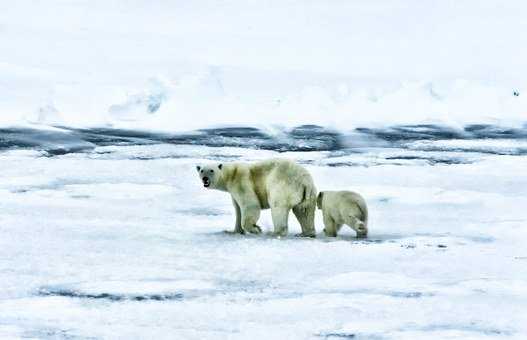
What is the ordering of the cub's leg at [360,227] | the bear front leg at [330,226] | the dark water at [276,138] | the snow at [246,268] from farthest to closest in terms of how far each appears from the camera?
the dark water at [276,138]
the bear front leg at [330,226]
the cub's leg at [360,227]
the snow at [246,268]

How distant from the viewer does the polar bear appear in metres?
7.19

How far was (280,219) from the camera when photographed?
7.19m

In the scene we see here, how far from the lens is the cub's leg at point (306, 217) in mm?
7340

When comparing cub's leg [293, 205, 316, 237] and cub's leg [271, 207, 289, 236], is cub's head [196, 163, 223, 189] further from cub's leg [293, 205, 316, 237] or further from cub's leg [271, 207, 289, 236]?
cub's leg [293, 205, 316, 237]

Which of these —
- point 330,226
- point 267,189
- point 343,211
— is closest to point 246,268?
point 267,189

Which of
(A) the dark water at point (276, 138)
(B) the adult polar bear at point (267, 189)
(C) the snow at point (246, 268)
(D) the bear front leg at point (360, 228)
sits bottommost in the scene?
(C) the snow at point (246, 268)

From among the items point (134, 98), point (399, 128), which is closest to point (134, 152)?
point (134, 98)

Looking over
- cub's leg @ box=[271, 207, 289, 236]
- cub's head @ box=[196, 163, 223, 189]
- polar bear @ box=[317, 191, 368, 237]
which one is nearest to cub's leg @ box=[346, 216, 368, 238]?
polar bear @ box=[317, 191, 368, 237]

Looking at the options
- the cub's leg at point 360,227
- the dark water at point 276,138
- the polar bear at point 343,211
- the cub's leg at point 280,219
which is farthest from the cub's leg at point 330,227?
the dark water at point 276,138

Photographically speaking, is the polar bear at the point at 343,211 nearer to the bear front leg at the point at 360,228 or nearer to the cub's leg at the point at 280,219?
the bear front leg at the point at 360,228

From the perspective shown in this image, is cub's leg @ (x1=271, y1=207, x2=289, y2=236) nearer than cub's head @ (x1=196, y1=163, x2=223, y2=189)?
Answer: Yes

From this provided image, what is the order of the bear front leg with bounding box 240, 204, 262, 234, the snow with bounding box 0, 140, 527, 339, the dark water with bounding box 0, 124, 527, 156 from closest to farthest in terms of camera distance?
the snow with bounding box 0, 140, 527, 339
the bear front leg with bounding box 240, 204, 262, 234
the dark water with bounding box 0, 124, 527, 156

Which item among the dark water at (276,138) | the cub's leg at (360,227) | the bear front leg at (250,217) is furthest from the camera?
the dark water at (276,138)

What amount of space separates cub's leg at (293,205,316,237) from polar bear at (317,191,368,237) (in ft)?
0.47
